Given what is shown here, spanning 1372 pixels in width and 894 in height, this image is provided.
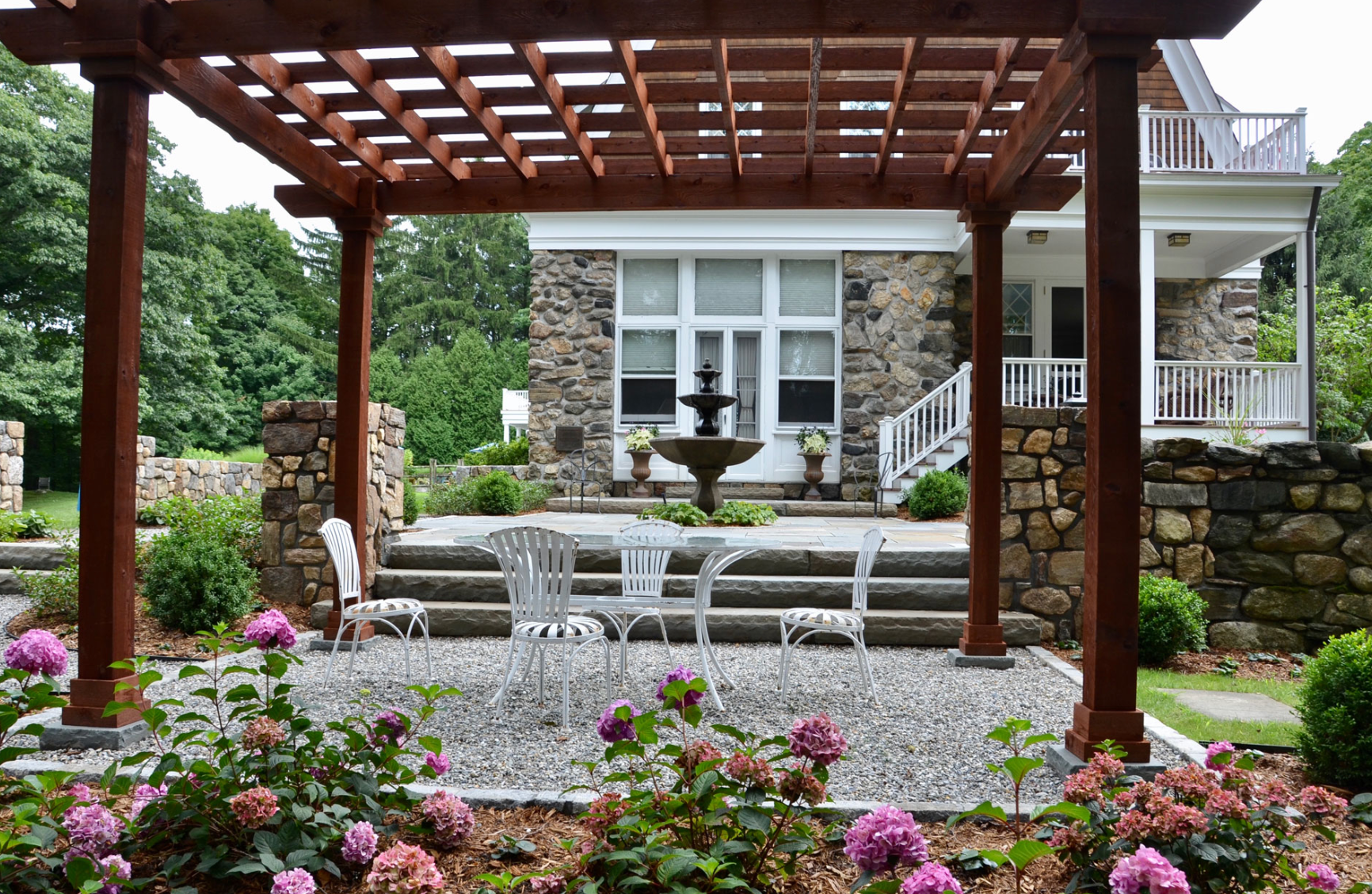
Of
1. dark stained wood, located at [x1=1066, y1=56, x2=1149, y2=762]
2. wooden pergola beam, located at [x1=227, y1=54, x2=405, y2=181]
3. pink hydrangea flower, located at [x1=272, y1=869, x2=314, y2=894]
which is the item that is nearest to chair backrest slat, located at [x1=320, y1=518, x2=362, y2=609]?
wooden pergola beam, located at [x1=227, y1=54, x2=405, y2=181]

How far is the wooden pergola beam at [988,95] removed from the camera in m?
4.00

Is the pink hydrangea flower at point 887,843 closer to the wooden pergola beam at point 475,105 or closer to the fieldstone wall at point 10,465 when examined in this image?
the wooden pergola beam at point 475,105

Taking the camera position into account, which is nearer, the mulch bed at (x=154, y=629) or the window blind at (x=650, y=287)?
the mulch bed at (x=154, y=629)

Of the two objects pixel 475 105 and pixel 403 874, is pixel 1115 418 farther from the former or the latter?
pixel 475 105

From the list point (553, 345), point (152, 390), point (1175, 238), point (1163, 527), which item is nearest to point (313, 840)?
point (1163, 527)

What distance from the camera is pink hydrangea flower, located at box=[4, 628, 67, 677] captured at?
2.74m

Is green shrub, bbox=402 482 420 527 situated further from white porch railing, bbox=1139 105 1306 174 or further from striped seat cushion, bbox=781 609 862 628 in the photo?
white porch railing, bbox=1139 105 1306 174

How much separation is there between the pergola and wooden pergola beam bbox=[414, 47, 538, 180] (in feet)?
0.05

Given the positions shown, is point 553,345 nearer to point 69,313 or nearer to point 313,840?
point 313,840

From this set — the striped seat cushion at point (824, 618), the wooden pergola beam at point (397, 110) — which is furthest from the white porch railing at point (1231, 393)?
the wooden pergola beam at point (397, 110)

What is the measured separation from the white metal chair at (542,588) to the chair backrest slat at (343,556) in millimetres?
1054

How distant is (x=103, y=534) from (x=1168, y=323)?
1258 cm

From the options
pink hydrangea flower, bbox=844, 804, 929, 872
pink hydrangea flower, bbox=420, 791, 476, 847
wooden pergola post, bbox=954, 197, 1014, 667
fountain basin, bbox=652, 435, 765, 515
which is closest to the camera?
pink hydrangea flower, bbox=844, 804, 929, 872

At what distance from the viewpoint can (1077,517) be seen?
6.17 metres
